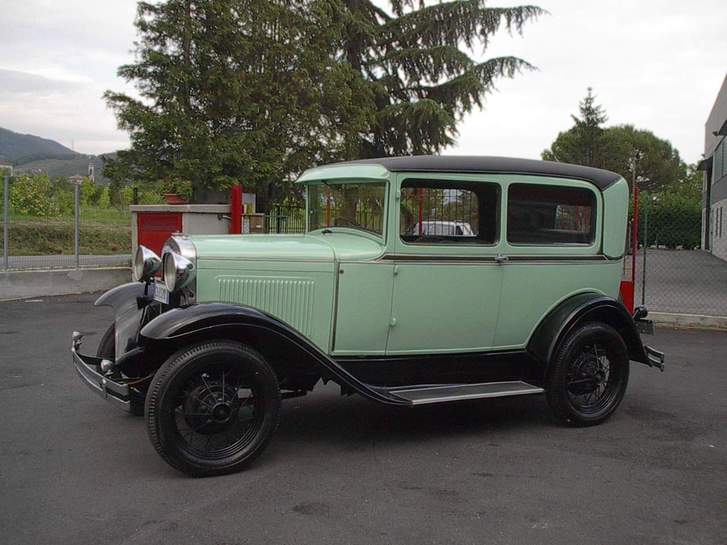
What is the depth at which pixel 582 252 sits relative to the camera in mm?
5094

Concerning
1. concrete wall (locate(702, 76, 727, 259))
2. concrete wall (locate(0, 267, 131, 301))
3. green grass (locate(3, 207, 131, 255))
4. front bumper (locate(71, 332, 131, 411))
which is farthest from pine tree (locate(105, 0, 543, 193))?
concrete wall (locate(702, 76, 727, 259))

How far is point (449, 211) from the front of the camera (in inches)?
187

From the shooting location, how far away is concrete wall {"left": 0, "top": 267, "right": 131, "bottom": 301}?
10688mm

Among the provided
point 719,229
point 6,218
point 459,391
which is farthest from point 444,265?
point 719,229

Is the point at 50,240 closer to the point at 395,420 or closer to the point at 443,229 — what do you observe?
the point at 395,420

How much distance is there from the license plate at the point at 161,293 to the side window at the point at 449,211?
5.33 feet

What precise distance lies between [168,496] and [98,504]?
0.35m

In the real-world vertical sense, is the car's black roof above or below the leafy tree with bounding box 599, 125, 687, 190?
below

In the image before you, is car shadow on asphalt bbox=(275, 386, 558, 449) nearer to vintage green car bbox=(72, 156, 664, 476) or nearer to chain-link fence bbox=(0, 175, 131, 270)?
vintage green car bbox=(72, 156, 664, 476)

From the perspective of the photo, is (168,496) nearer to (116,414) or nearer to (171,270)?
(171,270)

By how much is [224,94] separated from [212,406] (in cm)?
1108

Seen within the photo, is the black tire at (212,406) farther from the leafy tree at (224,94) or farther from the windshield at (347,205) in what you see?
the leafy tree at (224,94)

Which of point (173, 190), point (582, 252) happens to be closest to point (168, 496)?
point (582, 252)

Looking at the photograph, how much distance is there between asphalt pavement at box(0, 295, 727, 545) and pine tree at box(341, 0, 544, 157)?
630 inches
